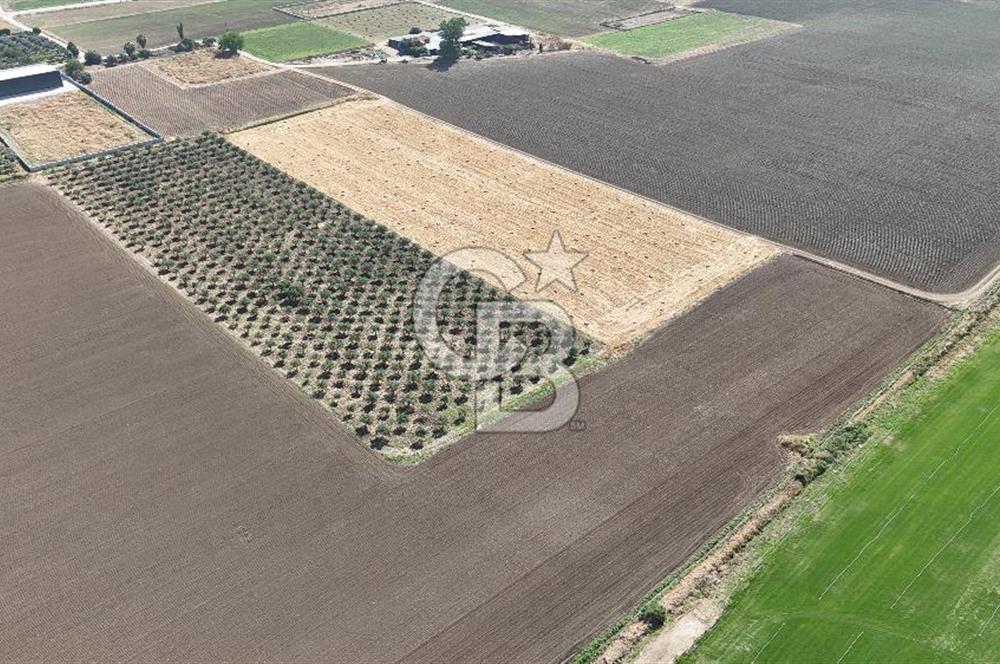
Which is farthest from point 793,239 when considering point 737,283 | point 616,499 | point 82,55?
point 82,55

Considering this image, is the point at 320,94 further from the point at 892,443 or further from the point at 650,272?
the point at 892,443

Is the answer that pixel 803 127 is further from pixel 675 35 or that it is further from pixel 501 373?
pixel 501 373

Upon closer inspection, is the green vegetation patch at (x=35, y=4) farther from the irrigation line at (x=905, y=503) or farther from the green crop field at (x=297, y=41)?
the irrigation line at (x=905, y=503)

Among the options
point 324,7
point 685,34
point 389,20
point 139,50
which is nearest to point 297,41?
point 389,20

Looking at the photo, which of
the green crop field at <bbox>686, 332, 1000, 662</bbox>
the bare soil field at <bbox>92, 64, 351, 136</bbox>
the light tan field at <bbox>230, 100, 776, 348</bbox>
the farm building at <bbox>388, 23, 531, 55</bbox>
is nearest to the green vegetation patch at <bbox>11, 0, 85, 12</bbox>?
the bare soil field at <bbox>92, 64, 351, 136</bbox>

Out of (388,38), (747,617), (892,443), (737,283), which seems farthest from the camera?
(388,38)
